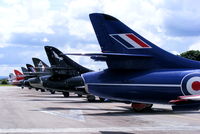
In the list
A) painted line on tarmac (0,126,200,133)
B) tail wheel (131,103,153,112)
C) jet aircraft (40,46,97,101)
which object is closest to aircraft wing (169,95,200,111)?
painted line on tarmac (0,126,200,133)

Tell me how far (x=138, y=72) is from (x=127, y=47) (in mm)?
691

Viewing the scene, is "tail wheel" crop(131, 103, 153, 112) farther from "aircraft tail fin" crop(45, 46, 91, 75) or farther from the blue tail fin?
"aircraft tail fin" crop(45, 46, 91, 75)

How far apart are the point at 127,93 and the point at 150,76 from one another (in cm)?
59

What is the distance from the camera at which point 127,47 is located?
7.88 meters

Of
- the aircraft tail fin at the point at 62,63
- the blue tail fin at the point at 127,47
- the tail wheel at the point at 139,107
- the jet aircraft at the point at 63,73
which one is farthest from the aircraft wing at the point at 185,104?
the aircraft tail fin at the point at 62,63

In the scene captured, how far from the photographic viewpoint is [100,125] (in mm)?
12977

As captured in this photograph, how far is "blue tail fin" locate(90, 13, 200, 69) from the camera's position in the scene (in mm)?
7609

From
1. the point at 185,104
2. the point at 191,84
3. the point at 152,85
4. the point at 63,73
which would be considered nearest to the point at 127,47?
the point at 152,85

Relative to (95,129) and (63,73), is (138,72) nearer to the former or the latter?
(95,129)

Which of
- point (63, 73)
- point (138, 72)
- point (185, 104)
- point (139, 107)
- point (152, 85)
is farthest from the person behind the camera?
point (63, 73)

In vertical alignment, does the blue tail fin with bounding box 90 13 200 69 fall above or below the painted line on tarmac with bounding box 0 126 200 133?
above

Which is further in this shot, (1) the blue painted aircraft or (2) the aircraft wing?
(1) the blue painted aircraft

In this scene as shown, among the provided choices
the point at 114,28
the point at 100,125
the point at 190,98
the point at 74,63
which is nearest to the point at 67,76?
the point at 74,63

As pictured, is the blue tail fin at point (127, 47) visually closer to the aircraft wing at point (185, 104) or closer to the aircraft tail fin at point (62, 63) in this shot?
the aircraft wing at point (185, 104)
